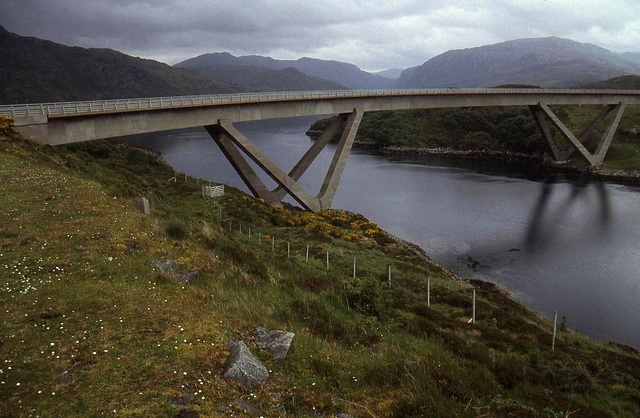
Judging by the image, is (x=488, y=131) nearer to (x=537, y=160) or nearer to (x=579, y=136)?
(x=537, y=160)

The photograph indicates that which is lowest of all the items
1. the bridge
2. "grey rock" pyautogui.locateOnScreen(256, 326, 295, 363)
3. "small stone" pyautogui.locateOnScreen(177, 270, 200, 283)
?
"grey rock" pyautogui.locateOnScreen(256, 326, 295, 363)

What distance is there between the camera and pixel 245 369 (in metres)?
6.64

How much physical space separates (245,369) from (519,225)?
41359mm

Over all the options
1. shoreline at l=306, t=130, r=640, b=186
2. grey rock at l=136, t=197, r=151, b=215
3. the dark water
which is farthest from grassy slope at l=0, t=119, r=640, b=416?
shoreline at l=306, t=130, r=640, b=186

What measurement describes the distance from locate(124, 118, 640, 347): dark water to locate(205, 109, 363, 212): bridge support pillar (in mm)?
6642

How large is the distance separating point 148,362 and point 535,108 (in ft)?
268

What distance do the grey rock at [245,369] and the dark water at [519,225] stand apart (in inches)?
825

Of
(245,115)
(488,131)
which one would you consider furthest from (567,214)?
(488,131)

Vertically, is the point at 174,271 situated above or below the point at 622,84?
below

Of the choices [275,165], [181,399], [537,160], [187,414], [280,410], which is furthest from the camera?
[537,160]

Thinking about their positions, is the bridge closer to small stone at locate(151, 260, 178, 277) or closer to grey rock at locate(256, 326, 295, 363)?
small stone at locate(151, 260, 178, 277)

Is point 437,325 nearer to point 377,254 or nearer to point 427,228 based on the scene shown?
point 377,254

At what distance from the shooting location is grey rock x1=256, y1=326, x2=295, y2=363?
7.51m

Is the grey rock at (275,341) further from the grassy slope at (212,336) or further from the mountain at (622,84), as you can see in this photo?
the mountain at (622,84)
